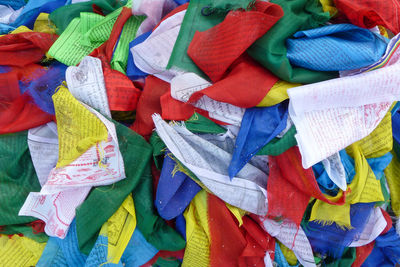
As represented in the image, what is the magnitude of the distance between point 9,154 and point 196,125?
354 millimetres

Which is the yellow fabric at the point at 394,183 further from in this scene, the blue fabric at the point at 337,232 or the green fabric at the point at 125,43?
the green fabric at the point at 125,43

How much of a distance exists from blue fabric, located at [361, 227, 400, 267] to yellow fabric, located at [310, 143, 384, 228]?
120 mm

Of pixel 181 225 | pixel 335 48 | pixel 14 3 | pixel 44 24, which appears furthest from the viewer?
pixel 14 3

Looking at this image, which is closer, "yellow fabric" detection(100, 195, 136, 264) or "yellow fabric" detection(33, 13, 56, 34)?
"yellow fabric" detection(100, 195, 136, 264)

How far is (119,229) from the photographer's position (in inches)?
20.8

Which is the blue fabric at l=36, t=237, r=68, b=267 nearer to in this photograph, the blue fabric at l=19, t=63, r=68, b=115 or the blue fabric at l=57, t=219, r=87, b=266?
the blue fabric at l=57, t=219, r=87, b=266

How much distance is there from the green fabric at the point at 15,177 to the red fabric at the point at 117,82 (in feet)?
0.63

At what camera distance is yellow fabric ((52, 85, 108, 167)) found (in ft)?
1.65

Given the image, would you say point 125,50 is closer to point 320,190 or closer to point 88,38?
point 88,38

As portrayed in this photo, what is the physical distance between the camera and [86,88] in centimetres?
54

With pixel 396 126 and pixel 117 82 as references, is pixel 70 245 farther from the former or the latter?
pixel 396 126

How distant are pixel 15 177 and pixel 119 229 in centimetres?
22

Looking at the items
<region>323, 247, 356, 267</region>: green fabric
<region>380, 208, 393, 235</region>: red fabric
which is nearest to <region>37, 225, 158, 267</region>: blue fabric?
<region>323, 247, 356, 267</region>: green fabric

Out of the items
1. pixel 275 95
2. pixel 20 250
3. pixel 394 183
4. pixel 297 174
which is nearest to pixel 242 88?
pixel 275 95
